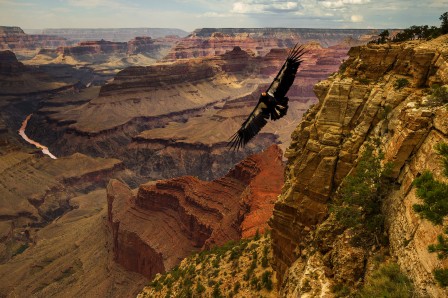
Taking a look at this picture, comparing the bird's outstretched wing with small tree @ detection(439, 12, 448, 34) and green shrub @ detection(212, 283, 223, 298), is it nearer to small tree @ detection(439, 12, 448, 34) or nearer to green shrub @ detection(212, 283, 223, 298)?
small tree @ detection(439, 12, 448, 34)

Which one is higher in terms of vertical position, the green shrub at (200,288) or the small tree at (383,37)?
the small tree at (383,37)

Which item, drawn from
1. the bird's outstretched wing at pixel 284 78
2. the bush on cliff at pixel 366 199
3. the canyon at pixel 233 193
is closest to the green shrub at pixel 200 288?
the canyon at pixel 233 193

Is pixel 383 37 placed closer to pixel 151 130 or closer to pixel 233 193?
pixel 233 193

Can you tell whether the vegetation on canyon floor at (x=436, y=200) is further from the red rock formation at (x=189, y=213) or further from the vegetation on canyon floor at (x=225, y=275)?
the red rock formation at (x=189, y=213)

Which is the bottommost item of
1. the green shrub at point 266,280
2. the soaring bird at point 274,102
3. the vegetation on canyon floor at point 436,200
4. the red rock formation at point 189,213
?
the red rock formation at point 189,213

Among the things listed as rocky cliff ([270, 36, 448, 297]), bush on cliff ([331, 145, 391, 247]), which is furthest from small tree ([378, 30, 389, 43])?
bush on cliff ([331, 145, 391, 247])

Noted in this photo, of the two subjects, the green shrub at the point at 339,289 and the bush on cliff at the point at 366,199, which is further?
the bush on cliff at the point at 366,199

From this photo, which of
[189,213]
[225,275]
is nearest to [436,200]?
[225,275]
